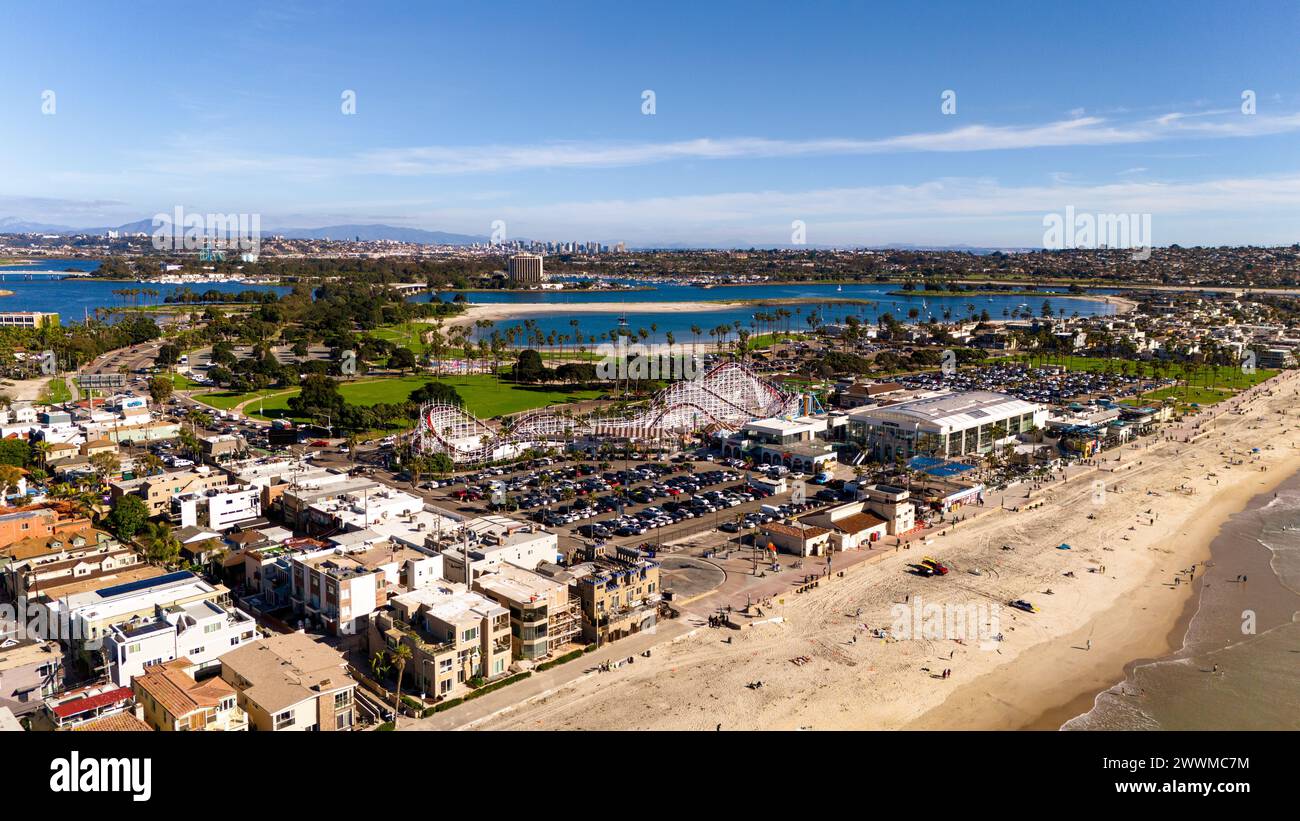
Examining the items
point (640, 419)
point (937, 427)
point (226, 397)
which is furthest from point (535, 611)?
point (226, 397)

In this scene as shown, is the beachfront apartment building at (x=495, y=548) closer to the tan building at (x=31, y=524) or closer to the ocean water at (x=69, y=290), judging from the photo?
the tan building at (x=31, y=524)

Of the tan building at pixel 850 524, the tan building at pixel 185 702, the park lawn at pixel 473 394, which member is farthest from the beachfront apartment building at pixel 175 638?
the park lawn at pixel 473 394

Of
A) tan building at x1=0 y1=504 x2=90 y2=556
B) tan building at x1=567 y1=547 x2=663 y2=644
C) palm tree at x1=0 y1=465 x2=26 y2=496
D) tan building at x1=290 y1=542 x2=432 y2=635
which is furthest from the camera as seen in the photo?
palm tree at x1=0 y1=465 x2=26 y2=496

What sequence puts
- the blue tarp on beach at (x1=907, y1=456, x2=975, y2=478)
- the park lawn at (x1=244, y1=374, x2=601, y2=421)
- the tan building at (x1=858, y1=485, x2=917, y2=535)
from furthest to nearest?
the park lawn at (x1=244, y1=374, x2=601, y2=421), the blue tarp on beach at (x1=907, y1=456, x2=975, y2=478), the tan building at (x1=858, y1=485, x2=917, y2=535)

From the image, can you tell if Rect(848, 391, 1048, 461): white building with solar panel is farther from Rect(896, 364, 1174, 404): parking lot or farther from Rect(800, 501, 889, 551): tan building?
Rect(896, 364, 1174, 404): parking lot

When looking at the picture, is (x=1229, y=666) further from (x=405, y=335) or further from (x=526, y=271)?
(x=526, y=271)

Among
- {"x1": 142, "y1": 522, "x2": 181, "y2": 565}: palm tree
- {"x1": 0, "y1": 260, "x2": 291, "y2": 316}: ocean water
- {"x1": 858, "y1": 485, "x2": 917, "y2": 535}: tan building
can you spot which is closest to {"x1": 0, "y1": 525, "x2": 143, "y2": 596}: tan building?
{"x1": 142, "y1": 522, "x2": 181, "y2": 565}: palm tree
